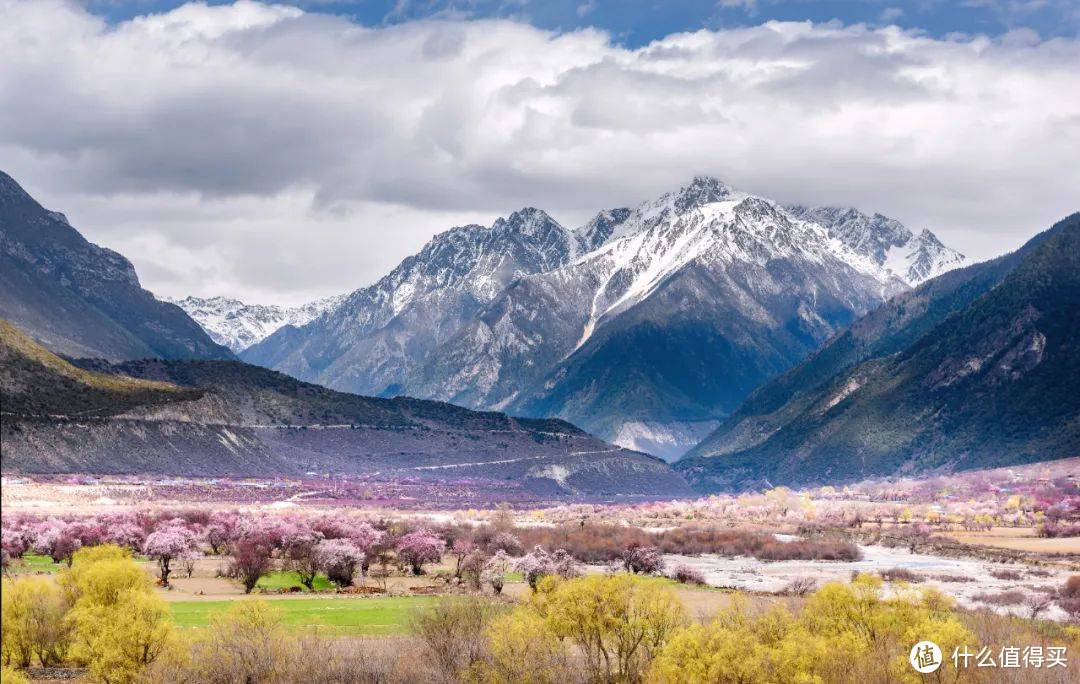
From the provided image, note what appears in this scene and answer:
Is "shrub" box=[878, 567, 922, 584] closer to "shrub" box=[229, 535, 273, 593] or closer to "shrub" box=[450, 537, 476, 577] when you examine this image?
"shrub" box=[450, 537, 476, 577]

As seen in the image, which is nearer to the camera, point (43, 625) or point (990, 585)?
point (43, 625)

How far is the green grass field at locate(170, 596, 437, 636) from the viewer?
264 feet

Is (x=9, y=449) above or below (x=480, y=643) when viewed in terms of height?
above

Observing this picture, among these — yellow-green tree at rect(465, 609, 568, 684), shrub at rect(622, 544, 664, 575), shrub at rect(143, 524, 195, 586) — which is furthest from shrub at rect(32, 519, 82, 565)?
yellow-green tree at rect(465, 609, 568, 684)

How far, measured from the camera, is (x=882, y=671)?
61.8 meters

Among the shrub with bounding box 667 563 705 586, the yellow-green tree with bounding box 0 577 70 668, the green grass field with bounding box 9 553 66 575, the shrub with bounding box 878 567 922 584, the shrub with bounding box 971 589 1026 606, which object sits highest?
the green grass field with bounding box 9 553 66 575

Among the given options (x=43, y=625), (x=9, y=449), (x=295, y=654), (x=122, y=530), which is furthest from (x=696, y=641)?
(x=9, y=449)

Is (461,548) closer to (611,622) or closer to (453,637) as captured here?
(453,637)

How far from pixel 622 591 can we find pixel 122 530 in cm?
6996

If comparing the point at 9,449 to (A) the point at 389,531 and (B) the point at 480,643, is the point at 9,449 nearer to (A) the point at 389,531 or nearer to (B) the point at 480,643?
(A) the point at 389,531

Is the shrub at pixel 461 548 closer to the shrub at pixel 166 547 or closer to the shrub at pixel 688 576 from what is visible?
the shrub at pixel 688 576

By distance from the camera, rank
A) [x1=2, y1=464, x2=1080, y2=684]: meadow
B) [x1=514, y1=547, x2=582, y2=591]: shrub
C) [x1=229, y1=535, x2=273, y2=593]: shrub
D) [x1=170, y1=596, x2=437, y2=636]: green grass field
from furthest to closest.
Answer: [x1=514, y1=547, x2=582, y2=591]: shrub
[x1=229, y1=535, x2=273, y2=593]: shrub
[x1=170, y1=596, x2=437, y2=636]: green grass field
[x1=2, y1=464, x2=1080, y2=684]: meadow

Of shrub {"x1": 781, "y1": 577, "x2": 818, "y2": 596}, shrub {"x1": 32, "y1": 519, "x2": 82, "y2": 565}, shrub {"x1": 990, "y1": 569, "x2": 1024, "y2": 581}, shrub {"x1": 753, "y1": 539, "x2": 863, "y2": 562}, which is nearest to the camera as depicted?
shrub {"x1": 781, "y1": 577, "x2": 818, "y2": 596}

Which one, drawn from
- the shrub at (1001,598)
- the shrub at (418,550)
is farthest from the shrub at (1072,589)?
the shrub at (418,550)
